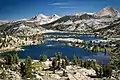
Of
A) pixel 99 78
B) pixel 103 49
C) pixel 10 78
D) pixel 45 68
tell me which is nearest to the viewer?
pixel 10 78

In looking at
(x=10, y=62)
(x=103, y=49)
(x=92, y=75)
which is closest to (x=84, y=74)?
(x=92, y=75)

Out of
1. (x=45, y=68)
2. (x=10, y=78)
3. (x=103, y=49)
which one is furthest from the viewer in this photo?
(x=103, y=49)

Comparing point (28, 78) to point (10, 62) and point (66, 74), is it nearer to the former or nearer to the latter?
point (66, 74)

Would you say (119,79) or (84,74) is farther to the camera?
(84,74)

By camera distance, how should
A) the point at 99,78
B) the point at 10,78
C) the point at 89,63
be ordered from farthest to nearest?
the point at 89,63 → the point at 99,78 → the point at 10,78

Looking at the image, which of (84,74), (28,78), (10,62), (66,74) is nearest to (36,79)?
(28,78)

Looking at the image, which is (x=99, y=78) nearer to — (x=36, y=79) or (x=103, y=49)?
(x=36, y=79)

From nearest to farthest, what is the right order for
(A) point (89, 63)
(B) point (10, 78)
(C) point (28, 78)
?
(B) point (10, 78)
(C) point (28, 78)
(A) point (89, 63)

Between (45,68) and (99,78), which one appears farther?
(45,68)
